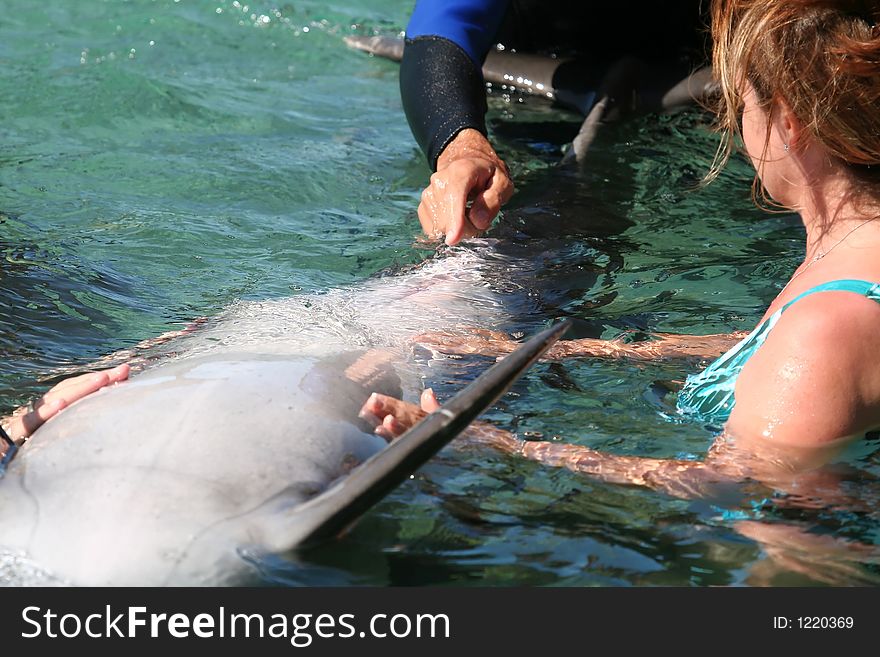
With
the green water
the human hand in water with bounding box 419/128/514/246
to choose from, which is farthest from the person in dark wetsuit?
the green water

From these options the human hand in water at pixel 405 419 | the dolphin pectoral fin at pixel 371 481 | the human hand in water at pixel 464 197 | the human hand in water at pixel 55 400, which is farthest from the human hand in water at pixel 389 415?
the human hand in water at pixel 464 197

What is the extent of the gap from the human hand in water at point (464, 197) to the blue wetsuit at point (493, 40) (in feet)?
1.19

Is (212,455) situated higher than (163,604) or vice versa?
(212,455)

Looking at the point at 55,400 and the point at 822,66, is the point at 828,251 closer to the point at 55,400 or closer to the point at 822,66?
the point at 822,66

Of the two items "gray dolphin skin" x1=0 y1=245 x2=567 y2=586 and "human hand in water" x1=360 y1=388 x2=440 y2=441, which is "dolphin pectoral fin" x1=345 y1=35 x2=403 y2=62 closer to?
"gray dolphin skin" x1=0 y1=245 x2=567 y2=586

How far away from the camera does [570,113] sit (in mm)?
5469

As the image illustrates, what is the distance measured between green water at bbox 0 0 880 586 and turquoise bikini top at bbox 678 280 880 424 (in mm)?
63

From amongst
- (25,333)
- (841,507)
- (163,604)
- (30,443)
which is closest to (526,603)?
(163,604)

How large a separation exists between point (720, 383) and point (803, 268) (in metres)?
0.34

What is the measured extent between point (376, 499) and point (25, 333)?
1631 millimetres

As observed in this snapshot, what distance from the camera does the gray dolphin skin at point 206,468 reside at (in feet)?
6.23

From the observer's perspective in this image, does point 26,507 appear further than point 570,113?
No

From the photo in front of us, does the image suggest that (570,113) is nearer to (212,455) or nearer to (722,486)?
(722,486)

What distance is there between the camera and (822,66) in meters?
2.29
